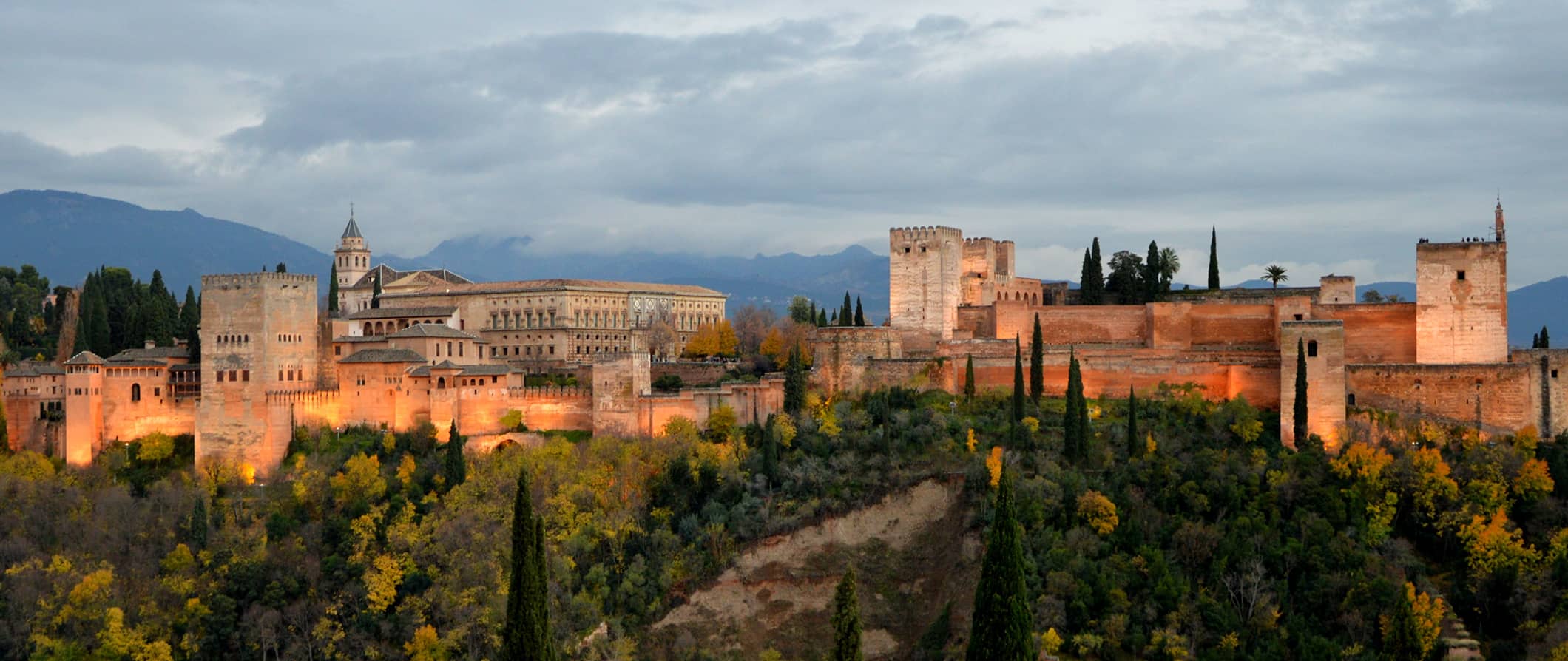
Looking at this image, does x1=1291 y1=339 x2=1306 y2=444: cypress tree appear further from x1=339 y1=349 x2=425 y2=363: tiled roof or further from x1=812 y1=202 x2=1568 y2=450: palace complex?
x1=339 y1=349 x2=425 y2=363: tiled roof

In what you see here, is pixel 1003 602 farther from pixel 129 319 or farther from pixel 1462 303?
pixel 129 319

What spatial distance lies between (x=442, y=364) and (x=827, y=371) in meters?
11.2

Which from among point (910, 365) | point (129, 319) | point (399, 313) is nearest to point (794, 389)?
point (910, 365)

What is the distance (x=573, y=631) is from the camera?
3522 cm

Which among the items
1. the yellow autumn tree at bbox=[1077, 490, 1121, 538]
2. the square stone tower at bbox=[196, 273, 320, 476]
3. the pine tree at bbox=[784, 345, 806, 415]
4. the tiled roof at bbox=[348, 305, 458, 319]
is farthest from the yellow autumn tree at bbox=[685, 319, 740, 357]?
the yellow autumn tree at bbox=[1077, 490, 1121, 538]

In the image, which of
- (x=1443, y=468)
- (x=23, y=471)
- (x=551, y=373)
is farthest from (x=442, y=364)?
(x=1443, y=468)

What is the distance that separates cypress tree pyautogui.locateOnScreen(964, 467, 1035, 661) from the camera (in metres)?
26.0

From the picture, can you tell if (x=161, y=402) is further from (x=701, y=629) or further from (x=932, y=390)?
(x=932, y=390)

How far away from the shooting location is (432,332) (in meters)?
47.0

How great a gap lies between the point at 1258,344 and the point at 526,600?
80.6ft

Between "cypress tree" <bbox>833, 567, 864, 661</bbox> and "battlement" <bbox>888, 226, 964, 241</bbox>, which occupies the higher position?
"battlement" <bbox>888, 226, 964, 241</bbox>

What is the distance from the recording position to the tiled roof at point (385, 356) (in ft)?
147

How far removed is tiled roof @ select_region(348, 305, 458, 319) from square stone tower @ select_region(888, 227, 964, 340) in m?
17.8

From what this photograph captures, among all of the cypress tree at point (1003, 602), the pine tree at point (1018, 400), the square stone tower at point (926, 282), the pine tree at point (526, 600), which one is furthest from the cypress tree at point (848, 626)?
the square stone tower at point (926, 282)
